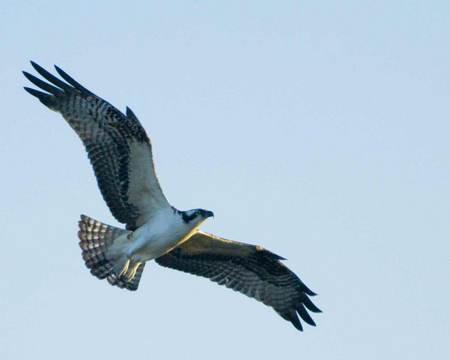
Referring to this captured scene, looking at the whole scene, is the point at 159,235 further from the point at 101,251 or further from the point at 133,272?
the point at 101,251

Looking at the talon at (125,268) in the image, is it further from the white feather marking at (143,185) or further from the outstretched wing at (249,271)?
the outstretched wing at (249,271)

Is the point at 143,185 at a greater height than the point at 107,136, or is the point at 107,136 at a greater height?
the point at 107,136

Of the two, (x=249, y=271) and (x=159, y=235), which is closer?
(x=159, y=235)

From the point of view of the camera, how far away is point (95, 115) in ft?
60.4

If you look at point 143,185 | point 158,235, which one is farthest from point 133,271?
point 143,185

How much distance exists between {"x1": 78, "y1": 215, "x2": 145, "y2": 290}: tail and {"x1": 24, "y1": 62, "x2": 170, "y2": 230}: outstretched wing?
0.64 m

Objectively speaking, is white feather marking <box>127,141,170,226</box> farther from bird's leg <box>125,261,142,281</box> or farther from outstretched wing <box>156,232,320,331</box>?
outstretched wing <box>156,232,320,331</box>

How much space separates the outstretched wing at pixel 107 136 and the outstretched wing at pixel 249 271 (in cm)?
141

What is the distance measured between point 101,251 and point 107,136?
1.61 metres

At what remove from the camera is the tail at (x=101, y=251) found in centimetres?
1891

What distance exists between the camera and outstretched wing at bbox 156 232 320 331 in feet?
64.7

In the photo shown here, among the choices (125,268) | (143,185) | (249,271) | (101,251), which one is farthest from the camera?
(249,271)

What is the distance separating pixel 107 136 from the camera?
723 inches

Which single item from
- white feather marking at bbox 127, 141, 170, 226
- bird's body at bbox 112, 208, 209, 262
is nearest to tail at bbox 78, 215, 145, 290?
bird's body at bbox 112, 208, 209, 262
